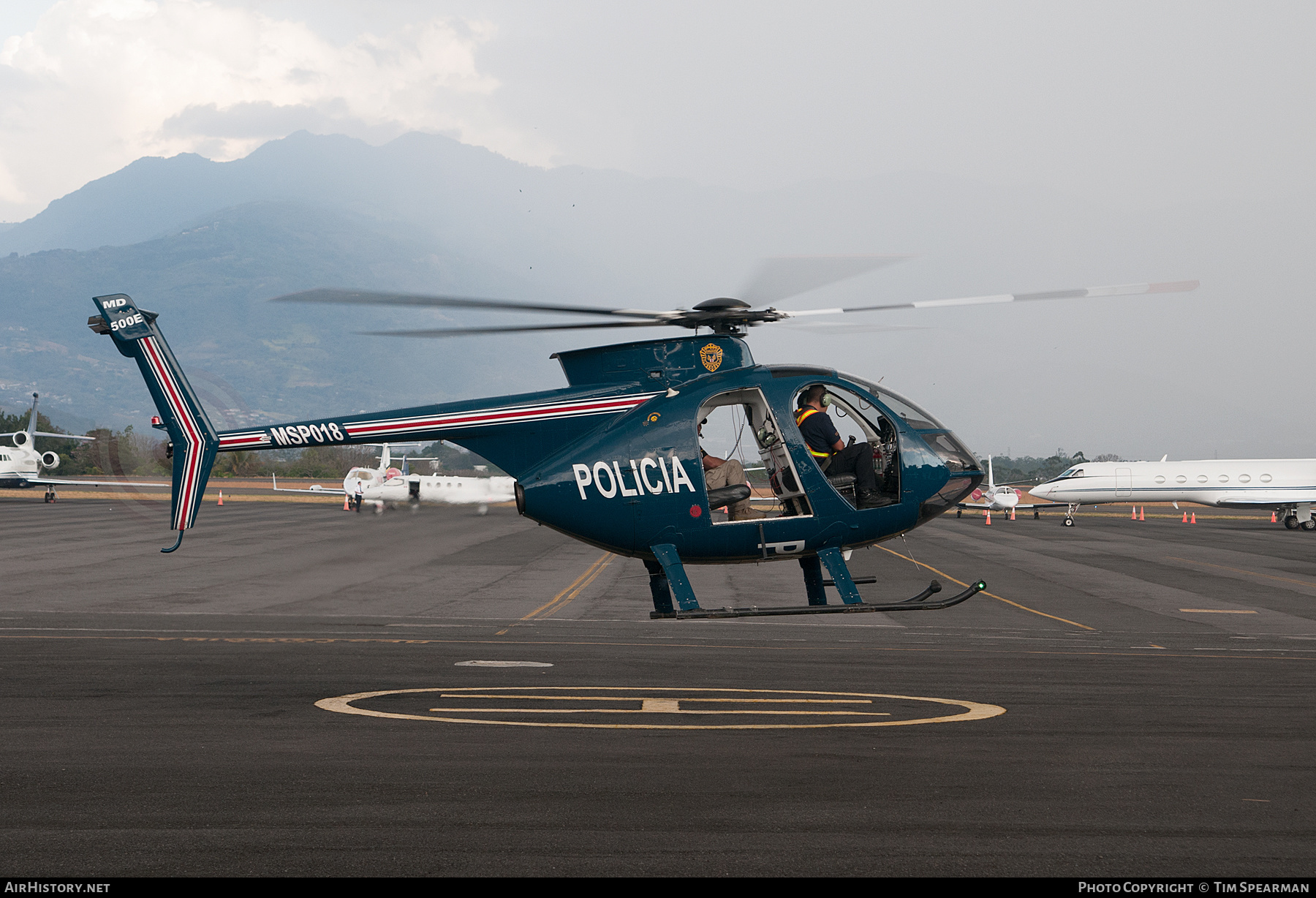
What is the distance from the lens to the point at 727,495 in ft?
47.1

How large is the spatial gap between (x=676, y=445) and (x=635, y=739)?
14.2 feet

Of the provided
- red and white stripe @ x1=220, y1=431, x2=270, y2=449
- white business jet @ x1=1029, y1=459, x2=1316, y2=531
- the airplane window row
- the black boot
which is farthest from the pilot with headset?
the airplane window row

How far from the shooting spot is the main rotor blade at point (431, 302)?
12.3 meters

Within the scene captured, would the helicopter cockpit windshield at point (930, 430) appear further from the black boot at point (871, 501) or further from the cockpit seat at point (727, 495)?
the cockpit seat at point (727, 495)

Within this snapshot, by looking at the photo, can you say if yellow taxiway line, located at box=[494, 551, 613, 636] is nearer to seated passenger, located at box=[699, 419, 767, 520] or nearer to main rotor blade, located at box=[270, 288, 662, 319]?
seated passenger, located at box=[699, 419, 767, 520]

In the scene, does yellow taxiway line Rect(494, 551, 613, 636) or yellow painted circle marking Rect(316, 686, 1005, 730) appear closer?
yellow painted circle marking Rect(316, 686, 1005, 730)

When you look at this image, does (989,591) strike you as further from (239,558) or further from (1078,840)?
(239,558)

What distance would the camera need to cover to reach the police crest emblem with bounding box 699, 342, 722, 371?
14953mm

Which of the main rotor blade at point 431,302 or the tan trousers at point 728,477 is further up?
the main rotor blade at point 431,302

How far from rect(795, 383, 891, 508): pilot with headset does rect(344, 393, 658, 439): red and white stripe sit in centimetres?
240

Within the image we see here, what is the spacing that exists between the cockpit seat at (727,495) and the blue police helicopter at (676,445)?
0.02 metres

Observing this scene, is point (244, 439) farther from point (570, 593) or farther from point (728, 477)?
point (570, 593)

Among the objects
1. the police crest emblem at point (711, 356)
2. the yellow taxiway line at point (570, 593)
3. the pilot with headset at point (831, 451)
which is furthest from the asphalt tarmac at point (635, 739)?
the police crest emblem at point (711, 356)

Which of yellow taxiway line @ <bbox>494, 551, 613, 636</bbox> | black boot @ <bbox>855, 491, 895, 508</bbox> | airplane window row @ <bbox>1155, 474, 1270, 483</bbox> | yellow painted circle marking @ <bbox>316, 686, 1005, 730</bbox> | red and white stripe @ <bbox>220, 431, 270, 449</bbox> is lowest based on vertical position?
yellow taxiway line @ <bbox>494, 551, 613, 636</bbox>
